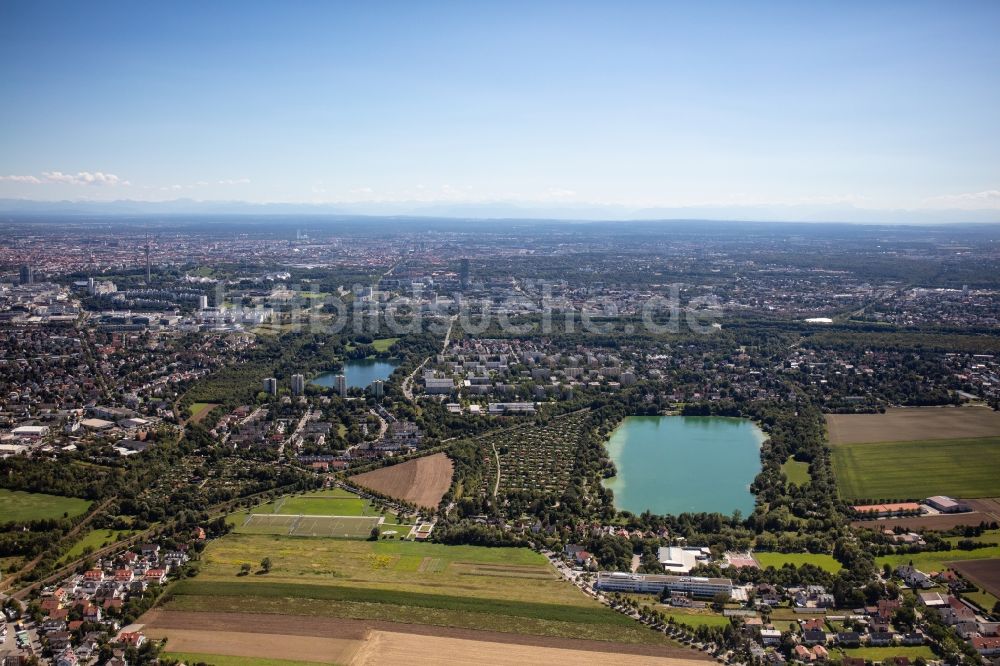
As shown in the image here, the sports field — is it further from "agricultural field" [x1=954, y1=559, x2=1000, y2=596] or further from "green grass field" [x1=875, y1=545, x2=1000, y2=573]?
"agricultural field" [x1=954, y1=559, x2=1000, y2=596]

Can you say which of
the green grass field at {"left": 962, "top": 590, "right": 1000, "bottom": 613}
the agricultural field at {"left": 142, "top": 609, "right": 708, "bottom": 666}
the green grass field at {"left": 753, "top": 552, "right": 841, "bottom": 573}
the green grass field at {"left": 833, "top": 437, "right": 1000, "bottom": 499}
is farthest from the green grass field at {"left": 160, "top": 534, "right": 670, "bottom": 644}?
the green grass field at {"left": 833, "top": 437, "right": 1000, "bottom": 499}

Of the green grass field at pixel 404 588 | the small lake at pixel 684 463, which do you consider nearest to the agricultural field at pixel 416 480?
the green grass field at pixel 404 588

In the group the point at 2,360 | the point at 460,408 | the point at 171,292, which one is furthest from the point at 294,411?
the point at 171,292

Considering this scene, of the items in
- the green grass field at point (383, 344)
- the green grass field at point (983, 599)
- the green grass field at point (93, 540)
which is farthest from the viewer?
the green grass field at point (383, 344)

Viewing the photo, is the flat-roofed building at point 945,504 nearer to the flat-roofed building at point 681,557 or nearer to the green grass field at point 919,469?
the green grass field at point 919,469

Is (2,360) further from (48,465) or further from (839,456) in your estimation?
(839,456)

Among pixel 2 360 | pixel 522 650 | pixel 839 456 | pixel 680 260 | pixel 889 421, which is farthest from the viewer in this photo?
pixel 680 260

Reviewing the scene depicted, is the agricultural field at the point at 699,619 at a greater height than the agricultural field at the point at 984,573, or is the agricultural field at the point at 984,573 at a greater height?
the agricultural field at the point at 984,573

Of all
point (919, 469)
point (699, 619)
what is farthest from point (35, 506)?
point (919, 469)
